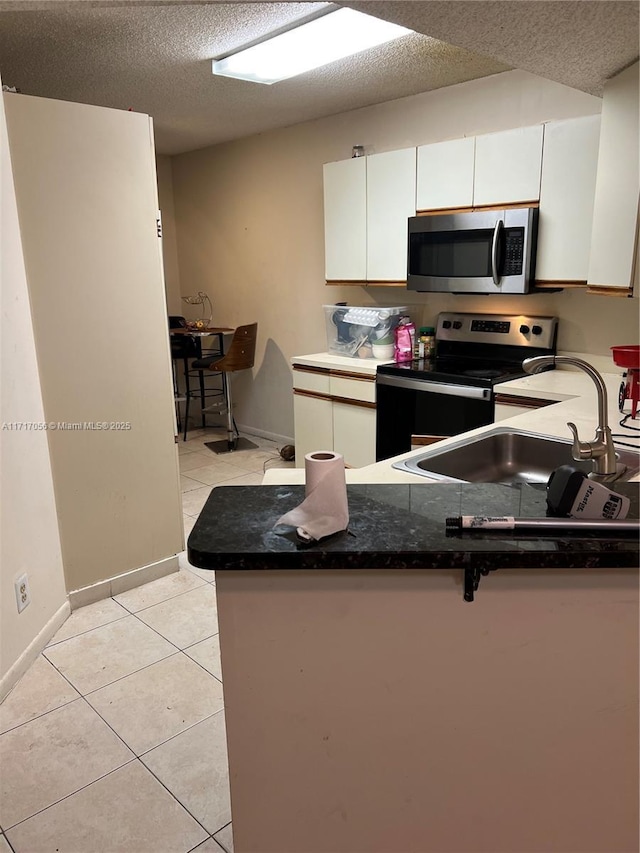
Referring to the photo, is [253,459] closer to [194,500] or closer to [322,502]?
[194,500]

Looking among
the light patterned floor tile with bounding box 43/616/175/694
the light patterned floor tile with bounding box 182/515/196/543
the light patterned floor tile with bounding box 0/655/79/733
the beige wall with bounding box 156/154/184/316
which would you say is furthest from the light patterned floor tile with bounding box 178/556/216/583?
the beige wall with bounding box 156/154/184/316

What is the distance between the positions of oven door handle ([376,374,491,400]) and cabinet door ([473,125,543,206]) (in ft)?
3.23

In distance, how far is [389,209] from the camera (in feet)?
12.1

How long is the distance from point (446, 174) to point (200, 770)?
3.06 metres

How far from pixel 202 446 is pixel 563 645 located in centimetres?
445

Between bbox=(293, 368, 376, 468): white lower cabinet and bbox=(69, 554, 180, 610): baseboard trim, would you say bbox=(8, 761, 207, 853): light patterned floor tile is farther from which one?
bbox=(293, 368, 376, 468): white lower cabinet

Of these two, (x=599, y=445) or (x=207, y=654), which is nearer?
(x=599, y=445)

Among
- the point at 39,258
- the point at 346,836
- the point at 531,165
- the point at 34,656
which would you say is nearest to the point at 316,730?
the point at 346,836

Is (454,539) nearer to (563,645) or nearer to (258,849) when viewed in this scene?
(563,645)

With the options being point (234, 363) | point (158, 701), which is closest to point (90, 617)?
point (158, 701)

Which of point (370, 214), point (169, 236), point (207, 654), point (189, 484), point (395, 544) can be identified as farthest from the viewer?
point (169, 236)

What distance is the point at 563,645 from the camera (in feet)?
3.84

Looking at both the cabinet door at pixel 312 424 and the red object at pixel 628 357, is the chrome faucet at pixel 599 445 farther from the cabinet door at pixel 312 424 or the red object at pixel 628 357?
the cabinet door at pixel 312 424

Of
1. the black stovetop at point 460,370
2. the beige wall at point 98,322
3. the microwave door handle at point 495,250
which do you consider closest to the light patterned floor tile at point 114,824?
the beige wall at point 98,322
